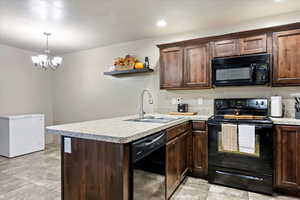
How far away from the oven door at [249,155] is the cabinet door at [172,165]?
60cm

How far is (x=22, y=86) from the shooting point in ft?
15.5

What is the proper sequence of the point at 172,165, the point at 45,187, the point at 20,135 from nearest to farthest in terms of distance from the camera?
the point at 172,165, the point at 45,187, the point at 20,135

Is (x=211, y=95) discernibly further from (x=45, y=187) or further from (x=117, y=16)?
(x=45, y=187)

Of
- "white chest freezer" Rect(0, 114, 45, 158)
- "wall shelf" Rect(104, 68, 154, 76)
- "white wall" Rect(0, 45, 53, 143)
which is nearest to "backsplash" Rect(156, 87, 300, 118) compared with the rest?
"wall shelf" Rect(104, 68, 154, 76)

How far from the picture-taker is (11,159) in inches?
155

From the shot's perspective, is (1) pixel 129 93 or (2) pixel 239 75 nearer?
(2) pixel 239 75

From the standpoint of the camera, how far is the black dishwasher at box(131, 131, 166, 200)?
152 centimetres

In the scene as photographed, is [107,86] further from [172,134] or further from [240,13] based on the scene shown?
[240,13]

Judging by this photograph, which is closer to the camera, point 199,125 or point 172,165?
point 172,165

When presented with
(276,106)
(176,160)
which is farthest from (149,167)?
(276,106)

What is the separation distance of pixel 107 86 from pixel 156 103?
1.39 m

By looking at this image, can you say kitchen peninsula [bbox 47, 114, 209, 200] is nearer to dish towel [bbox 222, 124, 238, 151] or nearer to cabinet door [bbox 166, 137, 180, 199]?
cabinet door [bbox 166, 137, 180, 199]

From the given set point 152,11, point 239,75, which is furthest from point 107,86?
point 239,75

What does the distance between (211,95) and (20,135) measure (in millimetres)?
4303
